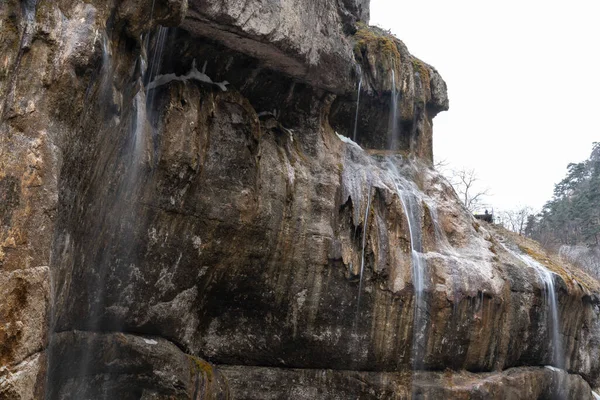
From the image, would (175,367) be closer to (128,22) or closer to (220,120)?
(220,120)

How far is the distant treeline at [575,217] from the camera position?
45009 millimetres

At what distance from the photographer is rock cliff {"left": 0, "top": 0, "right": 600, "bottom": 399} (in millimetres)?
5508

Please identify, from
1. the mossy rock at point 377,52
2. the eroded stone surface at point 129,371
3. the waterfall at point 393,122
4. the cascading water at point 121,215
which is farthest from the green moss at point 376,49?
the eroded stone surface at point 129,371

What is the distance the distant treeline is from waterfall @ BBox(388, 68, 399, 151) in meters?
30.2

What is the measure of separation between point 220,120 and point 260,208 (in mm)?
1716

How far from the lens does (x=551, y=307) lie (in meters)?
14.7

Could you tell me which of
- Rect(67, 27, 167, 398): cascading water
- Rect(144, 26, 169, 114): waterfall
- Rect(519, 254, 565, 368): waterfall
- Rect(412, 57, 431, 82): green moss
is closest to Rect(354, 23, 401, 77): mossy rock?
Rect(412, 57, 431, 82): green moss

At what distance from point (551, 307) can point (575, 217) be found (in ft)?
119

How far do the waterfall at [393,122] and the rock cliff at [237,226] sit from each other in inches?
1.6

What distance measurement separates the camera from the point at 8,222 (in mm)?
4988

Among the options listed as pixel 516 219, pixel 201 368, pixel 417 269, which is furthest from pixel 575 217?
pixel 201 368

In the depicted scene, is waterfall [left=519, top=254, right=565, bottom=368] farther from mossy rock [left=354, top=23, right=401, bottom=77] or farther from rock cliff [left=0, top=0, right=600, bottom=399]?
mossy rock [left=354, top=23, right=401, bottom=77]

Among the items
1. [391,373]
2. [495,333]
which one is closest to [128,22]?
[391,373]

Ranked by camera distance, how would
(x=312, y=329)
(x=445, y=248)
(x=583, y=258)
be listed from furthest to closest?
(x=583, y=258)
(x=445, y=248)
(x=312, y=329)
